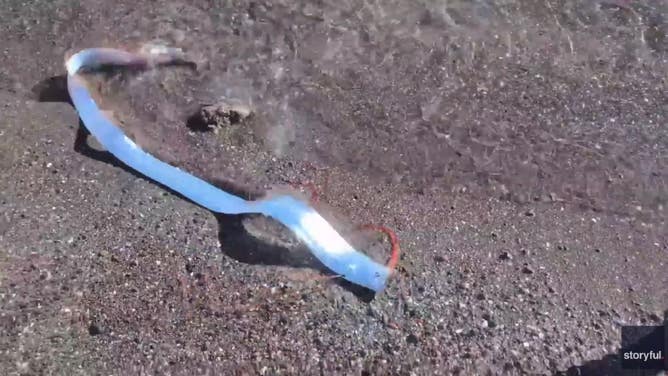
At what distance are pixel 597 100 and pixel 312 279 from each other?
245cm

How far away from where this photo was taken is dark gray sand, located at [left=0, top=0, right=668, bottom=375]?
352 cm

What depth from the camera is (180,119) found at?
4.71 m

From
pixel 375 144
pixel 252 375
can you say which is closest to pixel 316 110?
pixel 375 144

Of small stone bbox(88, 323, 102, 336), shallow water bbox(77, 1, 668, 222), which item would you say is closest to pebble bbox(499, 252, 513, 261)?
Answer: shallow water bbox(77, 1, 668, 222)

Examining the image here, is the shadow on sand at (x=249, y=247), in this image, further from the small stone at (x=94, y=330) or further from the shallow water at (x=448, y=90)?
the small stone at (x=94, y=330)

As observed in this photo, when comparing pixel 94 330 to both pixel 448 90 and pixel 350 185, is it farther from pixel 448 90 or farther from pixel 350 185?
pixel 448 90

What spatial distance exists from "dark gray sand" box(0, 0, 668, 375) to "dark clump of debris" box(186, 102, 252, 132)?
1.6 inches

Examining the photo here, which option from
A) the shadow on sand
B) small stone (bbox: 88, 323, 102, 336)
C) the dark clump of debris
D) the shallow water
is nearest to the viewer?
small stone (bbox: 88, 323, 102, 336)

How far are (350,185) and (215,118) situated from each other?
96cm

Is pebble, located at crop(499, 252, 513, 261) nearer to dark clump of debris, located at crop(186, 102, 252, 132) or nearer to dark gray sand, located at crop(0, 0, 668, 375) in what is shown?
dark gray sand, located at crop(0, 0, 668, 375)

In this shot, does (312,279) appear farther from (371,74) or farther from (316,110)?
(371,74)

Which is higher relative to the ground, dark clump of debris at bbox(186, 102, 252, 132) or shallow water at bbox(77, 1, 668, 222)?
dark clump of debris at bbox(186, 102, 252, 132)

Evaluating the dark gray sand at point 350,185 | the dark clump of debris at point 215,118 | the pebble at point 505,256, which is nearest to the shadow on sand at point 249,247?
the dark gray sand at point 350,185

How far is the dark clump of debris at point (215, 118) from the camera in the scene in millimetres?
4613
